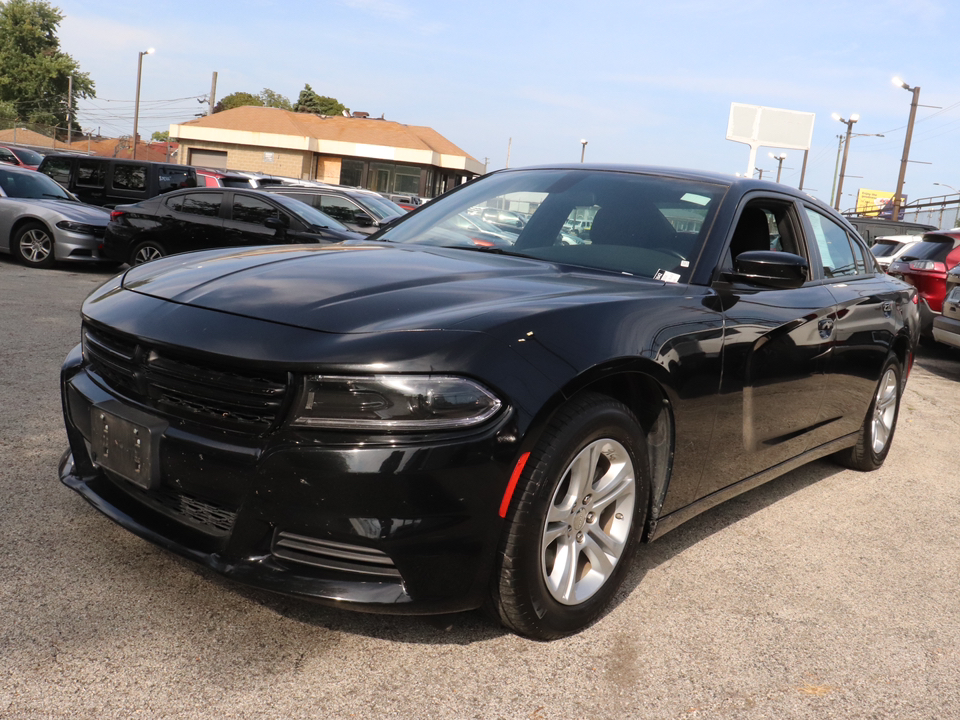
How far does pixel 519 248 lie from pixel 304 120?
4785 cm

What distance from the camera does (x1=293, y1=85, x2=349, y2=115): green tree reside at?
81438 mm

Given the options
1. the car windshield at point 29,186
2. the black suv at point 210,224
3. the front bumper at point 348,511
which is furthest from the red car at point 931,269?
the car windshield at point 29,186

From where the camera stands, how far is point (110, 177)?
54.5 ft

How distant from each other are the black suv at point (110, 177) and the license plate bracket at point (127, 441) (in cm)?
1495

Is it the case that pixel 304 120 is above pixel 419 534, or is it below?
above

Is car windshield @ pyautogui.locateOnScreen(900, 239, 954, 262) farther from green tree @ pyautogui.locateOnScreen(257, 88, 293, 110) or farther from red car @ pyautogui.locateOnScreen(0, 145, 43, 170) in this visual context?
green tree @ pyautogui.locateOnScreen(257, 88, 293, 110)

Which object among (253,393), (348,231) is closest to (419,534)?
(253,393)

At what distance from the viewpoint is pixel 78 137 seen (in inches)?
3238

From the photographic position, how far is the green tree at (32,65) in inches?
3194

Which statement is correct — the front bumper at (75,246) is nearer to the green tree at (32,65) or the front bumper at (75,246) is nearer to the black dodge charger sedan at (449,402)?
the black dodge charger sedan at (449,402)

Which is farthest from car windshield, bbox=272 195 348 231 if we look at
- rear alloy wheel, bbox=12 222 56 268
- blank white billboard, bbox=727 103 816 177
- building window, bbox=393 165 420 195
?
building window, bbox=393 165 420 195

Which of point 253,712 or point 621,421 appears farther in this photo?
point 621,421

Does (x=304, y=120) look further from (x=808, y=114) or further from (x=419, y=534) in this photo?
(x=419, y=534)

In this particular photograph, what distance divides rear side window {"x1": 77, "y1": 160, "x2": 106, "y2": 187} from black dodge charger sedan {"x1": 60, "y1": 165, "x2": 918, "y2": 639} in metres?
14.7
